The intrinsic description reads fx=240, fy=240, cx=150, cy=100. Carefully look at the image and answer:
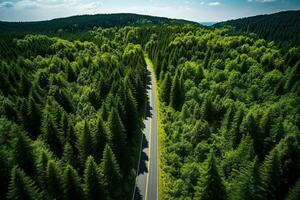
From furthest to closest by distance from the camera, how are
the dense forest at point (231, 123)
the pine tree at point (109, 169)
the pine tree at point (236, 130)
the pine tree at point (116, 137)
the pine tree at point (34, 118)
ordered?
the pine tree at point (236, 130) → the pine tree at point (34, 118) → the pine tree at point (116, 137) → the pine tree at point (109, 169) → the dense forest at point (231, 123)

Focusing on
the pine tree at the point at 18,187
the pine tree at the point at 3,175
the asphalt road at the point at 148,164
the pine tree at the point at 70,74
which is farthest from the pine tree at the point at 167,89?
the pine tree at the point at 18,187

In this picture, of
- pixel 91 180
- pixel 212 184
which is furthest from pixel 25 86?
pixel 212 184

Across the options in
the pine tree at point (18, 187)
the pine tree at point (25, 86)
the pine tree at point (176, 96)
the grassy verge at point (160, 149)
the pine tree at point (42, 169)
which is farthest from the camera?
the pine tree at point (176, 96)

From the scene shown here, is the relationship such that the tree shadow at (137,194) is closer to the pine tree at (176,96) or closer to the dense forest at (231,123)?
the dense forest at (231,123)

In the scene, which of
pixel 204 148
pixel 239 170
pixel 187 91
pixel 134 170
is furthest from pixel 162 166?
pixel 187 91

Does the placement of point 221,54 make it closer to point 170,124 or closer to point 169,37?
point 169,37

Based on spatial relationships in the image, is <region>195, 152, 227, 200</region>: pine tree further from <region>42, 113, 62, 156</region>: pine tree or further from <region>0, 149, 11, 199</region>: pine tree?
<region>0, 149, 11, 199</region>: pine tree

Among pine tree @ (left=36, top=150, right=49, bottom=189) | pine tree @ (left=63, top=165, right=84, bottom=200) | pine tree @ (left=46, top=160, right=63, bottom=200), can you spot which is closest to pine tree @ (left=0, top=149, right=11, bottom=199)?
pine tree @ (left=36, top=150, right=49, bottom=189)

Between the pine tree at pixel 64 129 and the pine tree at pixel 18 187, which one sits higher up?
the pine tree at pixel 18 187
